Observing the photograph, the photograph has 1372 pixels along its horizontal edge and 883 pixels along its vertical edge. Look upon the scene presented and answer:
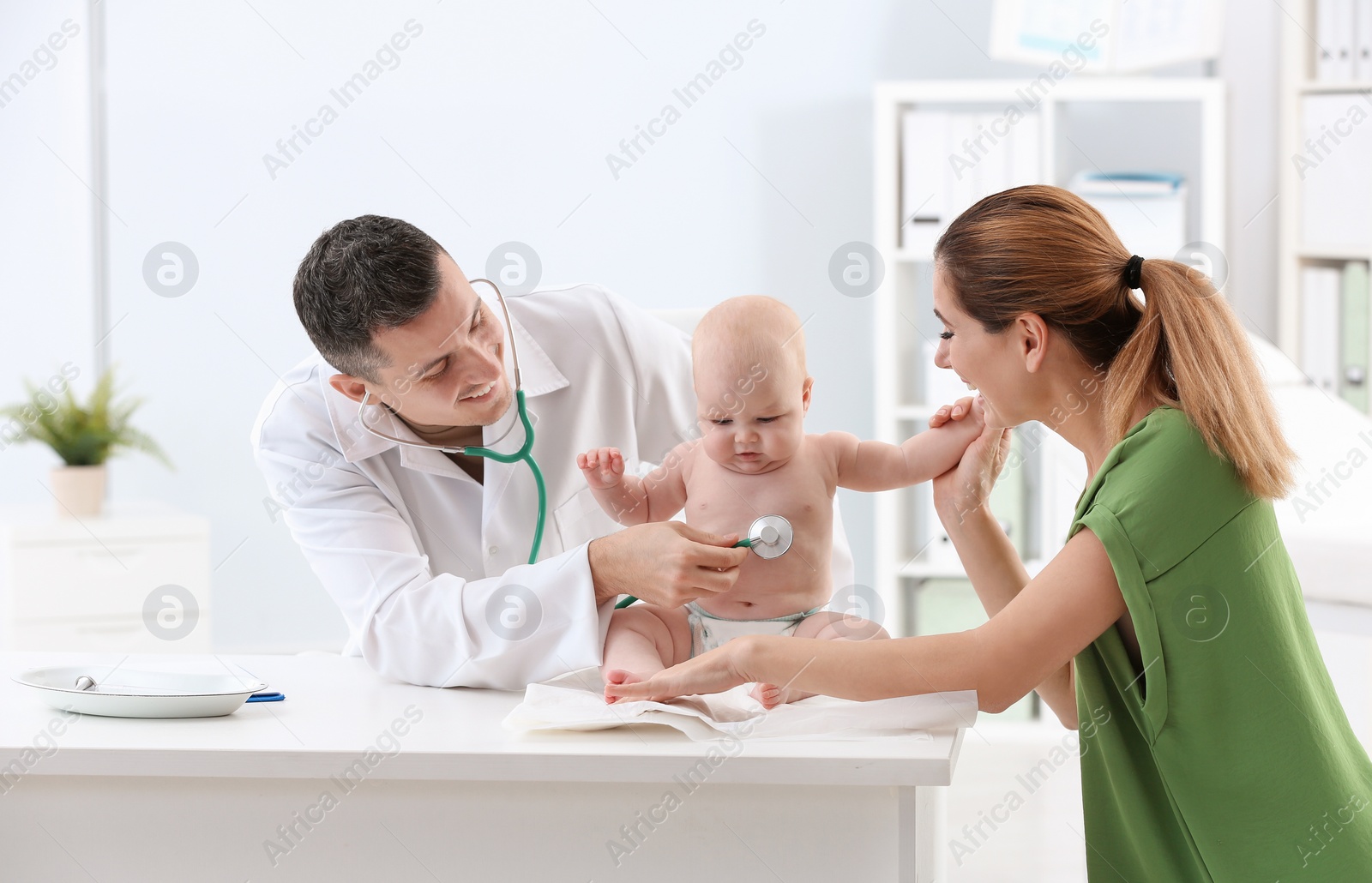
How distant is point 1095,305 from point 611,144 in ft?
8.99

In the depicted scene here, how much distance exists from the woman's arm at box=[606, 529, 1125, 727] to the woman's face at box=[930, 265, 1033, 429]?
0.17m

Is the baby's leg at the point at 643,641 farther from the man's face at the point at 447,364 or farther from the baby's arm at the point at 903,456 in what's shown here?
the man's face at the point at 447,364

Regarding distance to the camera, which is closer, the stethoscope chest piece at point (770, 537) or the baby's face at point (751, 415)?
the stethoscope chest piece at point (770, 537)

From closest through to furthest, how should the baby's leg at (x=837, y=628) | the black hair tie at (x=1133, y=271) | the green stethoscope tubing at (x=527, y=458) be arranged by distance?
the black hair tie at (x=1133, y=271) < the baby's leg at (x=837, y=628) < the green stethoscope tubing at (x=527, y=458)

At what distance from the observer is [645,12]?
358 cm

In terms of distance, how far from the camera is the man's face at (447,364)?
1377 mm

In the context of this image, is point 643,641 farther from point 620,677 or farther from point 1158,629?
point 1158,629

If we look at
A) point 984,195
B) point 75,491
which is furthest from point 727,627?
point 75,491

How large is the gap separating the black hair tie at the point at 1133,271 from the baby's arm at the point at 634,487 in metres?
0.53

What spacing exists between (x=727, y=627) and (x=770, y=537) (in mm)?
157

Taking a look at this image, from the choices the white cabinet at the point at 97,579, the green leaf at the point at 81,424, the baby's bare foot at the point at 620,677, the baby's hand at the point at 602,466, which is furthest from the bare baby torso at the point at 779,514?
the green leaf at the point at 81,424

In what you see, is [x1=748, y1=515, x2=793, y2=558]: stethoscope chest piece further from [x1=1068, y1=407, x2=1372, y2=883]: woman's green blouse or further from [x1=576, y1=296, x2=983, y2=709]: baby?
[x1=1068, y1=407, x2=1372, y2=883]: woman's green blouse

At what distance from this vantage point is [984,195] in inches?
126

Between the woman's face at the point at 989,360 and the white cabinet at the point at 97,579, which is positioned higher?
the woman's face at the point at 989,360
